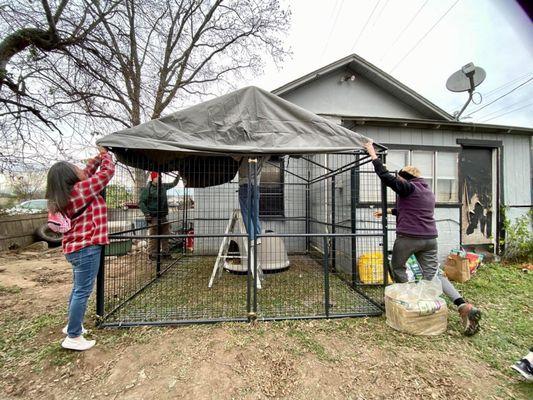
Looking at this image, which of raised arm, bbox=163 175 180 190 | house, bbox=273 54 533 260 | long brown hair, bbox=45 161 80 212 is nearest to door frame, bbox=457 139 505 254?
house, bbox=273 54 533 260

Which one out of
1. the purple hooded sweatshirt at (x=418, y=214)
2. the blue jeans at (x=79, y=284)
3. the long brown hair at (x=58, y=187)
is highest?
the long brown hair at (x=58, y=187)

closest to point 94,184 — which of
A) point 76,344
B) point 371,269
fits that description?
point 76,344

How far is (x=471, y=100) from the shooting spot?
6.99 m

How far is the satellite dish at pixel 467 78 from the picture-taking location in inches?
253

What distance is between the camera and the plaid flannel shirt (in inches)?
96.3

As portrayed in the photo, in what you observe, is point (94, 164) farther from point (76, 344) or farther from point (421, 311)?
point (421, 311)

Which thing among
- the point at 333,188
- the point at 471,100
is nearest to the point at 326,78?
the point at 471,100

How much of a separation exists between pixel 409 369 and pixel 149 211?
190 inches

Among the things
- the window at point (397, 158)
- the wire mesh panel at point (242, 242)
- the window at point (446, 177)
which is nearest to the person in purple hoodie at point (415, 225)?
the wire mesh panel at point (242, 242)

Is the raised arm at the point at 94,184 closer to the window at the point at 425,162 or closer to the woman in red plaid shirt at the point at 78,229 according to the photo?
the woman in red plaid shirt at the point at 78,229

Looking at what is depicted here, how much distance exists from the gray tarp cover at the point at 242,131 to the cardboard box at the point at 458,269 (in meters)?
3.69

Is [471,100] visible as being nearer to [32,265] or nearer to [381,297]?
[381,297]

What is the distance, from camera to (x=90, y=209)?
258 cm

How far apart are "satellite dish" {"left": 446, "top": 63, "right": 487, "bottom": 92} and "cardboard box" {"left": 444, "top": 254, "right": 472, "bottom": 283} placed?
14.9ft
